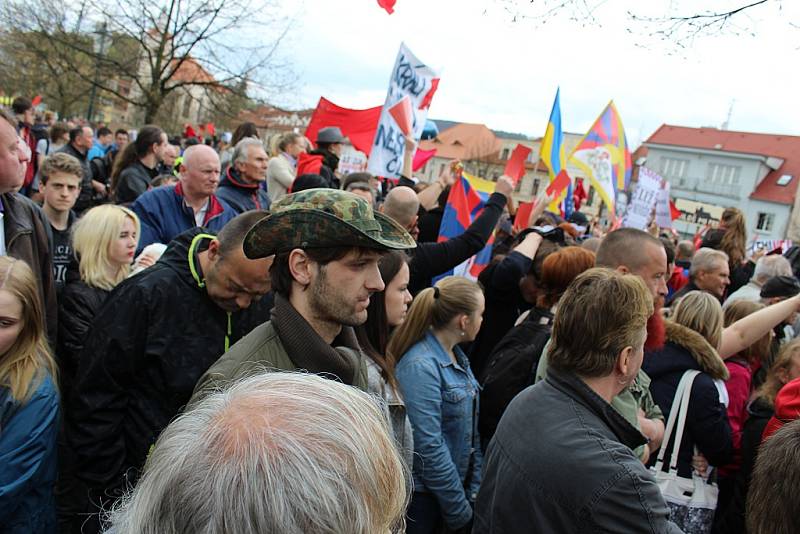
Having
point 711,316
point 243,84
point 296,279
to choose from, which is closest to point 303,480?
point 296,279

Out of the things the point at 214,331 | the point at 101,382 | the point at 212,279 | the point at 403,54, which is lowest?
the point at 101,382

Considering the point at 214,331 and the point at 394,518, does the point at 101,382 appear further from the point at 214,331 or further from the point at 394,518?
the point at 394,518

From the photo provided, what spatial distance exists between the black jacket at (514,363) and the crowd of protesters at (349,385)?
2cm

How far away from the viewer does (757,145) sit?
5675 cm

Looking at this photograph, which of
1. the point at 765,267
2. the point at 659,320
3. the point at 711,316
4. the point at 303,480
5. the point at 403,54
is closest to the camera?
the point at 303,480

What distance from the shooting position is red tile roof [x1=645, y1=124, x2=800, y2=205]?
2071 inches

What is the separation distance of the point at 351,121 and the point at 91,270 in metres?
5.16

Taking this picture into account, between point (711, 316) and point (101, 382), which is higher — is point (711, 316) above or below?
above

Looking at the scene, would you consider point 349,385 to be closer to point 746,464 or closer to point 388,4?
point 746,464

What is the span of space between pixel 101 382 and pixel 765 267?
20.1ft

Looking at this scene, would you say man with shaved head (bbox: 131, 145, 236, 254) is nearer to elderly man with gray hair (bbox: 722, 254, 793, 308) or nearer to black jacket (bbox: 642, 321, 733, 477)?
black jacket (bbox: 642, 321, 733, 477)

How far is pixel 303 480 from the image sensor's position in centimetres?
98

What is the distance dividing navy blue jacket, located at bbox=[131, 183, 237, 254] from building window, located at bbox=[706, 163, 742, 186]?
2354 inches

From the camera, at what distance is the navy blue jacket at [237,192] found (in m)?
5.18
